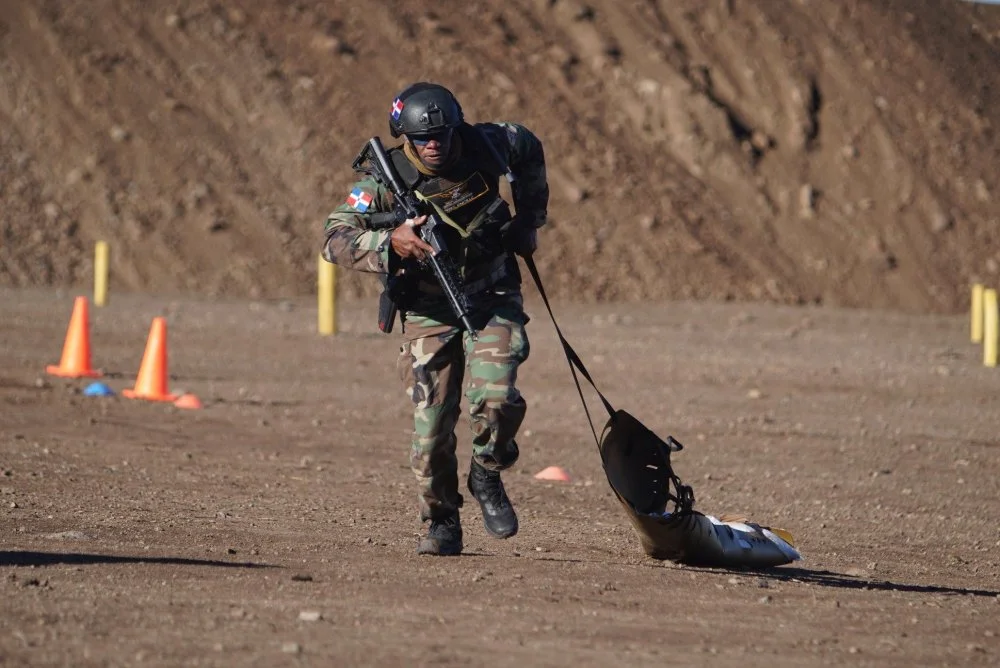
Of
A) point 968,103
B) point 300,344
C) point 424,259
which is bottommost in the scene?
point 300,344

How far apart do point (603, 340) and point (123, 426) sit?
10.6m

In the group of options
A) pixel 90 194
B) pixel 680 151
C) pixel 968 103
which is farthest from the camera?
pixel 968 103

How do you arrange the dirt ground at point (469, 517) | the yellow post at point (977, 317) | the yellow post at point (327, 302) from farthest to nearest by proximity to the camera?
the yellow post at point (977, 317) < the yellow post at point (327, 302) < the dirt ground at point (469, 517)

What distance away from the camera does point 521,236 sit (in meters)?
7.03

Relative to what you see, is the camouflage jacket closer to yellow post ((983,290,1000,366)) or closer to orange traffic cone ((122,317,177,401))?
orange traffic cone ((122,317,177,401))

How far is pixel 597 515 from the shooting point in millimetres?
9367

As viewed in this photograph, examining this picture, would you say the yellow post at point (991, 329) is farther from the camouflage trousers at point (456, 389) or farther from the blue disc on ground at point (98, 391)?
the camouflage trousers at point (456, 389)

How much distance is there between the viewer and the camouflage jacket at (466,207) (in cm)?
698

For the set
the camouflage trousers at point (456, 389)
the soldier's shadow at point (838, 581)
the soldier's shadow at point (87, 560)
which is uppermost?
the camouflage trousers at point (456, 389)

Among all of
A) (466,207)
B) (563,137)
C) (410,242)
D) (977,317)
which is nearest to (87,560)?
(410,242)

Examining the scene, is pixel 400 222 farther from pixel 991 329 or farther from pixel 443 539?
pixel 991 329

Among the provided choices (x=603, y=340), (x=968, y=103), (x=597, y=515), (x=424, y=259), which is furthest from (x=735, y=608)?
(x=968, y=103)

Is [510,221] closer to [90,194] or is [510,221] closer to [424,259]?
[424,259]

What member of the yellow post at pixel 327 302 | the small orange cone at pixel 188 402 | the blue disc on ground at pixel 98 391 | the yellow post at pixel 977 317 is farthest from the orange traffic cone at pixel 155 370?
the yellow post at pixel 977 317
